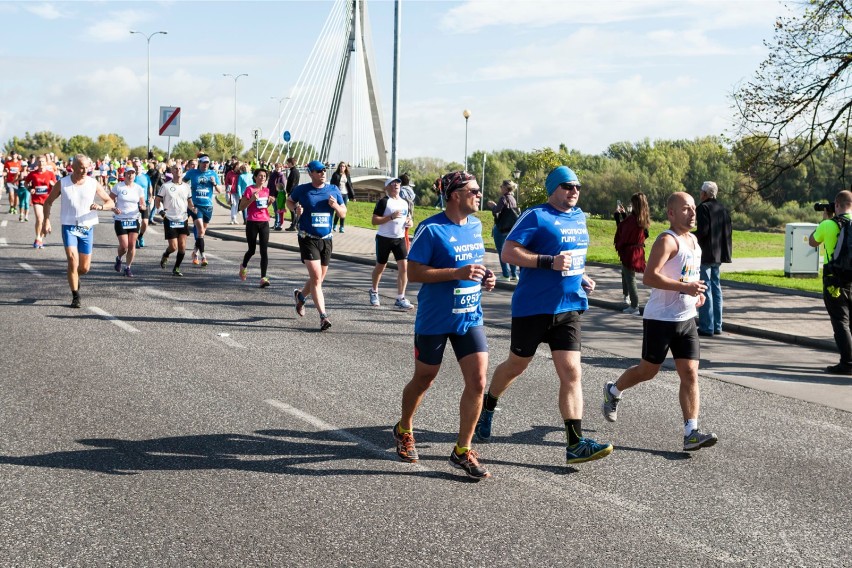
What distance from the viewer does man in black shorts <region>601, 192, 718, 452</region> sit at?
21.9ft

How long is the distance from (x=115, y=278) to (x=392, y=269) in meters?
5.80

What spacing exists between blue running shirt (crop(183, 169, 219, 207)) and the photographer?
11592 millimetres

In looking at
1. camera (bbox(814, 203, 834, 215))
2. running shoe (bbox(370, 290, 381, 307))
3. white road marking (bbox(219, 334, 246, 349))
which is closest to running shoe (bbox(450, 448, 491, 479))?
white road marking (bbox(219, 334, 246, 349))

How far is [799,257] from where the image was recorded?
21.3 metres

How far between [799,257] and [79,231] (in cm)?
1535

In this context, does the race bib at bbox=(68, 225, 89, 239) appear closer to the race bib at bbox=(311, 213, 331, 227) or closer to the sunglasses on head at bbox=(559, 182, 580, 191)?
the race bib at bbox=(311, 213, 331, 227)

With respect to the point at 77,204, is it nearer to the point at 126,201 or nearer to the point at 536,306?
the point at 126,201

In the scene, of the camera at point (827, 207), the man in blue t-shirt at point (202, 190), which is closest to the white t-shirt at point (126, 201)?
the man in blue t-shirt at point (202, 190)

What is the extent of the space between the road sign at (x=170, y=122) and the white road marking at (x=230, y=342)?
78.2ft

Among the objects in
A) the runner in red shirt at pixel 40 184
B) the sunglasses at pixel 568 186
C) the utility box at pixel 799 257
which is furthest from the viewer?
the runner in red shirt at pixel 40 184

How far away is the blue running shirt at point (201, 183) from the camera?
60.2 ft

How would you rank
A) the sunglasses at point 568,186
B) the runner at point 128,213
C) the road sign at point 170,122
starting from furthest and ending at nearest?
the road sign at point 170,122 < the runner at point 128,213 < the sunglasses at point 568,186

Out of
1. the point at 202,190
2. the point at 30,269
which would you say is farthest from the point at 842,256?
the point at 30,269

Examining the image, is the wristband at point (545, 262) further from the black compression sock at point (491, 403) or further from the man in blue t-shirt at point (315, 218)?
the man in blue t-shirt at point (315, 218)
